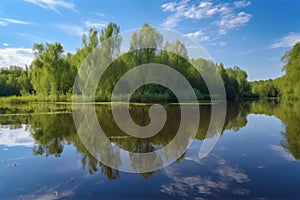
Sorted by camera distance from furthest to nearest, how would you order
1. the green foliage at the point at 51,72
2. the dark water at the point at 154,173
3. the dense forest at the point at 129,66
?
1. the green foliage at the point at 51,72
2. the dense forest at the point at 129,66
3. the dark water at the point at 154,173

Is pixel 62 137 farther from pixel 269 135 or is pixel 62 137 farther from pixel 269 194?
pixel 269 135

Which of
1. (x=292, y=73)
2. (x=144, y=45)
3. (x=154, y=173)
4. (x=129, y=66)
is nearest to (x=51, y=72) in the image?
(x=129, y=66)

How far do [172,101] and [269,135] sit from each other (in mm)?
29081

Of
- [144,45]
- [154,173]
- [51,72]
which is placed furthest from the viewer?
[51,72]

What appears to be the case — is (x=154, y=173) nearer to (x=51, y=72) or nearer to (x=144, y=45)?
(x=144, y=45)

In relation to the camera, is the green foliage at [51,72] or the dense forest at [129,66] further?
the green foliage at [51,72]

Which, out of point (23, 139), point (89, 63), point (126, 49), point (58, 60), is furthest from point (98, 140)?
point (58, 60)

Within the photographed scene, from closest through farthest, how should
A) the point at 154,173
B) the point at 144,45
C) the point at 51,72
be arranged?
the point at 154,173, the point at 144,45, the point at 51,72

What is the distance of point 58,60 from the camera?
156ft

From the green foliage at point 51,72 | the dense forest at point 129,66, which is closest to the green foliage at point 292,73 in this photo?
the dense forest at point 129,66

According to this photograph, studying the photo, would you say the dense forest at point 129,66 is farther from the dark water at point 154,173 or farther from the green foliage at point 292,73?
the dark water at point 154,173

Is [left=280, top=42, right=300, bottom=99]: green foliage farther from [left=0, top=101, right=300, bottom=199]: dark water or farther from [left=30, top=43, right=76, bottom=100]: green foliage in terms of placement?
[left=30, top=43, right=76, bottom=100]: green foliage

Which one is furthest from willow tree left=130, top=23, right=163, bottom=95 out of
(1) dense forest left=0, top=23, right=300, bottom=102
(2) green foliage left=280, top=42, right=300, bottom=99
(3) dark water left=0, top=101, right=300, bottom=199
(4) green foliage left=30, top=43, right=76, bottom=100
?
(3) dark water left=0, top=101, right=300, bottom=199

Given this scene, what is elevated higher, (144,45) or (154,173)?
(144,45)
